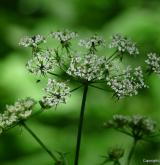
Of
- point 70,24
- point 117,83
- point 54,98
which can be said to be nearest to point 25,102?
point 54,98

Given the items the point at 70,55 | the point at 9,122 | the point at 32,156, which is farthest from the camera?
the point at 32,156

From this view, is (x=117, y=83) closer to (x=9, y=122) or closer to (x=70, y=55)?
(x=70, y=55)

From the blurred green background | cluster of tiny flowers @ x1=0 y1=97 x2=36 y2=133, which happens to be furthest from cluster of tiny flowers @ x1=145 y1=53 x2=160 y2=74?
the blurred green background

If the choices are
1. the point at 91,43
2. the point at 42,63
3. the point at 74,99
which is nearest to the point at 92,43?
the point at 91,43

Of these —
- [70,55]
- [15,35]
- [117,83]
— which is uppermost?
[15,35]

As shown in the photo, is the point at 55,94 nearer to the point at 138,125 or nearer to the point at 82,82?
the point at 82,82

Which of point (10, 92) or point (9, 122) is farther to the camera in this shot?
point (10, 92)
